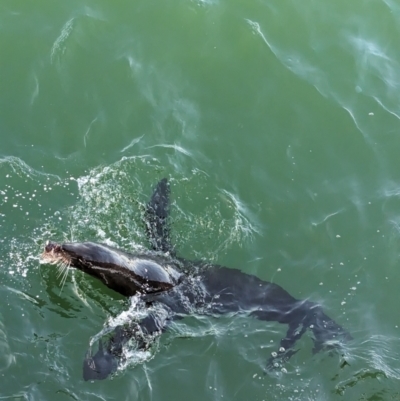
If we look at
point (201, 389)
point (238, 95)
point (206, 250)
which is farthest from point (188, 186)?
point (201, 389)

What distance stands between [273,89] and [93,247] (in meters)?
4.94

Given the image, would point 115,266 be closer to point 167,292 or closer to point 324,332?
point 167,292

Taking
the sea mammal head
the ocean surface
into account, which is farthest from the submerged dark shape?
the ocean surface

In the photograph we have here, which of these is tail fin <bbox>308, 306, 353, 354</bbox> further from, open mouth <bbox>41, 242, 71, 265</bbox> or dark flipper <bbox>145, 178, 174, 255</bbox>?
open mouth <bbox>41, 242, 71, 265</bbox>

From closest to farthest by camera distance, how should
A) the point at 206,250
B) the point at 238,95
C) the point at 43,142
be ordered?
the point at 206,250 → the point at 43,142 → the point at 238,95

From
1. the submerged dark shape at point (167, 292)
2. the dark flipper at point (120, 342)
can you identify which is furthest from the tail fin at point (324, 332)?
the dark flipper at point (120, 342)

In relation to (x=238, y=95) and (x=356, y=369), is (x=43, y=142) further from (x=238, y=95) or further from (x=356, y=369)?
(x=356, y=369)

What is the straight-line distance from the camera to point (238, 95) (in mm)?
11086

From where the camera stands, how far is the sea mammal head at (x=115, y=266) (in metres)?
7.74

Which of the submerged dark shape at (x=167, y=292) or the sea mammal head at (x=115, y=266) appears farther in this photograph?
the submerged dark shape at (x=167, y=292)

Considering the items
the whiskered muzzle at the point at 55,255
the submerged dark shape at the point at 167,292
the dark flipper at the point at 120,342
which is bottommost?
the dark flipper at the point at 120,342

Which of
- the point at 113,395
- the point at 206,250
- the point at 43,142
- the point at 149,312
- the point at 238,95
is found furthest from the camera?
the point at 238,95

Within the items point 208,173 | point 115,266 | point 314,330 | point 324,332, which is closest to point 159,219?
point 208,173

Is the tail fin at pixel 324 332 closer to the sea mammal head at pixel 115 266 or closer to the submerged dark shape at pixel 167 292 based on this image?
the submerged dark shape at pixel 167 292
